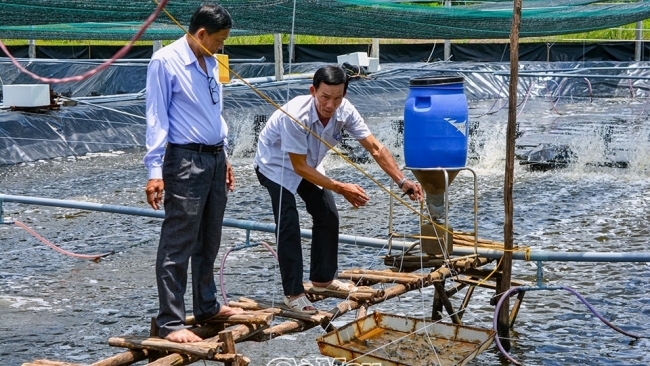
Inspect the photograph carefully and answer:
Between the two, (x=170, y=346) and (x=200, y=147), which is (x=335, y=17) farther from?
(x=170, y=346)

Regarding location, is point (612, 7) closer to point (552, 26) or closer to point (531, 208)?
point (552, 26)

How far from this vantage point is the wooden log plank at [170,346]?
170 inches

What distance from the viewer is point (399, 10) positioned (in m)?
11.5

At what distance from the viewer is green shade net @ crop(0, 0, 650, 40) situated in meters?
9.66

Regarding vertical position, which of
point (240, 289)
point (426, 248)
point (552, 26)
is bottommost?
point (240, 289)

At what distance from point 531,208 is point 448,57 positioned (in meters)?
15.9

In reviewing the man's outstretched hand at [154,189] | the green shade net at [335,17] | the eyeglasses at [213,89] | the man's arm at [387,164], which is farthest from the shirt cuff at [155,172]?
the green shade net at [335,17]

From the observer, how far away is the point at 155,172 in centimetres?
429

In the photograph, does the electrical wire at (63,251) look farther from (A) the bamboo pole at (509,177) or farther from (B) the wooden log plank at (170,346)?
(B) the wooden log plank at (170,346)

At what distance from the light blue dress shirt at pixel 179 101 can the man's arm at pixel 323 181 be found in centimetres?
75

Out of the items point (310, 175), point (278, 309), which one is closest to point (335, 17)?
point (310, 175)

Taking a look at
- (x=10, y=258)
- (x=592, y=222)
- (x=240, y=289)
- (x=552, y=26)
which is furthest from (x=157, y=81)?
(x=552, y=26)

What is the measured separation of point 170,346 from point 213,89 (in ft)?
4.10

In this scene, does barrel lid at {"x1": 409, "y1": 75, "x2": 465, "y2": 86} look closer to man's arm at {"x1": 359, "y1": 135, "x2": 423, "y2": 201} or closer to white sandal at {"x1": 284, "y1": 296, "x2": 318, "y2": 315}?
man's arm at {"x1": 359, "y1": 135, "x2": 423, "y2": 201}
